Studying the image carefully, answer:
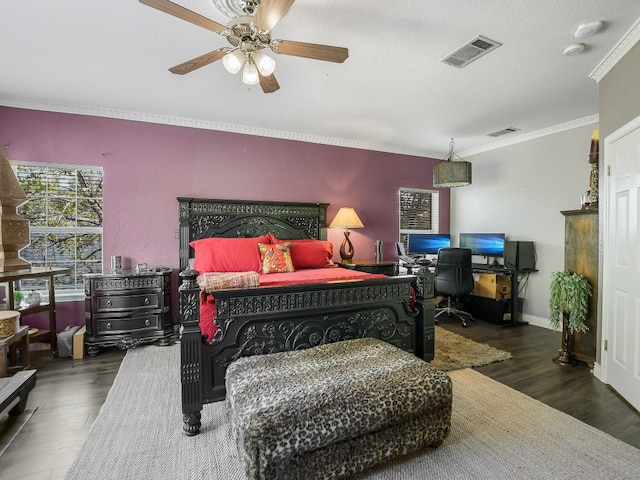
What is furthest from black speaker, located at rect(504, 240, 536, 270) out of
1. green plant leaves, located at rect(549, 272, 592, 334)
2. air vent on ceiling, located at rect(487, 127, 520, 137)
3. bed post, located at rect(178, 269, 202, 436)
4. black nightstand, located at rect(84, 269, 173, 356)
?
black nightstand, located at rect(84, 269, 173, 356)

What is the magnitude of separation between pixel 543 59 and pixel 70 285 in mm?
5181

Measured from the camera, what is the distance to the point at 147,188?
3.83 meters

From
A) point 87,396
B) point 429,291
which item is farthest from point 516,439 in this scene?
point 87,396

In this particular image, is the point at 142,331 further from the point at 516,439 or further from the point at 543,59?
the point at 543,59

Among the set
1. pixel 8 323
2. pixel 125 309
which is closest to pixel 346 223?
pixel 125 309

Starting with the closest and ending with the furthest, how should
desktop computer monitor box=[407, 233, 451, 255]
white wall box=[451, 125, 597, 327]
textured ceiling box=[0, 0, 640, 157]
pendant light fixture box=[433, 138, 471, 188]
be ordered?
1. textured ceiling box=[0, 0, 640, 157]
2. white wall box=[451, 125, 597, 327]
3. pendant light fixture box=[433, 138, 471, 188]
4. desktop computer monitor box=[407, 233, 451, 255]

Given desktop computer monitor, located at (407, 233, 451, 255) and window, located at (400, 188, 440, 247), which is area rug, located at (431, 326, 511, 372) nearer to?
desktop computer monitor, located at (407, 233, 451, 255)

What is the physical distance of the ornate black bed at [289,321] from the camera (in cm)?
195

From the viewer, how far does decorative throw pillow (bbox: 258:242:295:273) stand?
3498 millimetres

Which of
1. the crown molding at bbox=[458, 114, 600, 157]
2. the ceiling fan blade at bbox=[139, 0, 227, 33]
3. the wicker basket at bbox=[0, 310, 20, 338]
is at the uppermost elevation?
the crown molding at bbox=[458, 114, 600, 157]

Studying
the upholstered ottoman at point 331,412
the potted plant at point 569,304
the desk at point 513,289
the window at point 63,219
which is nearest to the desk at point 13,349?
the window at point 63,219

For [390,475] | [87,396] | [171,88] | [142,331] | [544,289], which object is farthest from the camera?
[544,289]

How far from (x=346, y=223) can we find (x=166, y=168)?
93.5 inches

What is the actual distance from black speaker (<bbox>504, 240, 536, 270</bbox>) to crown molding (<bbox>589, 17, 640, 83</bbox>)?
2.18m
